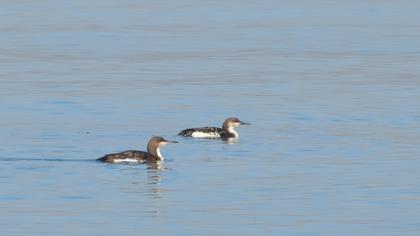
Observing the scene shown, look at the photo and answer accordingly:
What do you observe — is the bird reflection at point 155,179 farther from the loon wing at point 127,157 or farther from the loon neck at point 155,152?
the loon neck at point 155,152

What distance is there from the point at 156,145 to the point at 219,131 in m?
2.74

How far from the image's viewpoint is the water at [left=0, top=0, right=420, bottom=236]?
18.3 meters

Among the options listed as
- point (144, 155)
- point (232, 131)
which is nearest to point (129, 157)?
point (144, 155)

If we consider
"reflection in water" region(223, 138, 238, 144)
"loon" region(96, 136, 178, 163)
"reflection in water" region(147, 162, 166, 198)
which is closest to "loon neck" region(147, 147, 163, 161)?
"loon" region(96, 136, 178, 163)

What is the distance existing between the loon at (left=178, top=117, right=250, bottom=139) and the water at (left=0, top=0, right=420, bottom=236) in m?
0.23

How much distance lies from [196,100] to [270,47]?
36.3ft

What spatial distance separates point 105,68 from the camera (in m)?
36.3

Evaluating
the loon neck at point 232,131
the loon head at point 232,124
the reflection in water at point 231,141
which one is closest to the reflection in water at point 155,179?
the reflection in water at point 231,141

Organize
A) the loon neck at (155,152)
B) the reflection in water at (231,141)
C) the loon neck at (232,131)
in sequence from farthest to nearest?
the loon neck at (232,131), the reflection in water at (231,141), the loon neck at (155,152)

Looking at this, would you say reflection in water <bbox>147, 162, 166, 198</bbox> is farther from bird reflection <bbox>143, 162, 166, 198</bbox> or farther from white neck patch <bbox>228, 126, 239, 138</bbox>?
white neck patch <bbox>228, 126, 239, 138</bbox>

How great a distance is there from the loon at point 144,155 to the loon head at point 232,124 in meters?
2.63

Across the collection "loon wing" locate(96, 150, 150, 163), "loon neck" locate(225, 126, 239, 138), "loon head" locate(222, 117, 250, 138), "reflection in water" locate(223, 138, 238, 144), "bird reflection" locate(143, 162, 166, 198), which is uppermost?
"loon head" locate(222, 117, 250, 138)

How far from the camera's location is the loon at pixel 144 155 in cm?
2230

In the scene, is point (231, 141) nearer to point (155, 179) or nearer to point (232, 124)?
point (232, 124)
